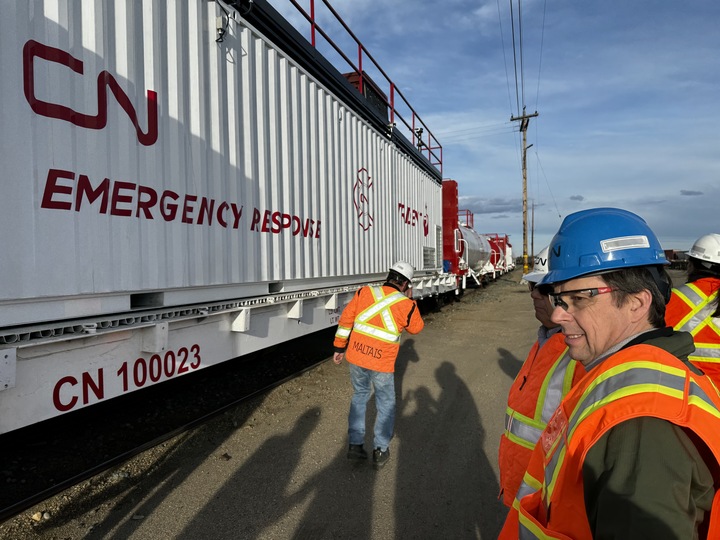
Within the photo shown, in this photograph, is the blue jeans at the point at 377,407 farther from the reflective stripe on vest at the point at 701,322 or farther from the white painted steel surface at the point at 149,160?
the reflective stripe on vest at the point at 701,322

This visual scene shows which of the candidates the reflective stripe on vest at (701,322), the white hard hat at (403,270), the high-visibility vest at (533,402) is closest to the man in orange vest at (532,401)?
the high-visibility vest at (533,402)

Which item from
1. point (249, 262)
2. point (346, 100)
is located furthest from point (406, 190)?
point (249, 262)

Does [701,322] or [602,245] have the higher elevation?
[602,245]

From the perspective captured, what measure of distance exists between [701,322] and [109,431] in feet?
15.2

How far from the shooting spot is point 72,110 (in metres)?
2.44

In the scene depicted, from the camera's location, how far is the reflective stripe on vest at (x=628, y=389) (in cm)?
94

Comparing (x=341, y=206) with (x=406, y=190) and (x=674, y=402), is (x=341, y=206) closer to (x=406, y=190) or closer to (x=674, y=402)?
(x=406, y=190)

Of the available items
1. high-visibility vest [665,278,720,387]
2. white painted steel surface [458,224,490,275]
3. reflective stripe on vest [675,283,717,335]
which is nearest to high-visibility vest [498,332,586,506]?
high-visibility vest [665,278,720,387]

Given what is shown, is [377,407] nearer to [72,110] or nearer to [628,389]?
[72,110]

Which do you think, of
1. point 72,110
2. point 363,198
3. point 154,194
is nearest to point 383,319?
point 154,194

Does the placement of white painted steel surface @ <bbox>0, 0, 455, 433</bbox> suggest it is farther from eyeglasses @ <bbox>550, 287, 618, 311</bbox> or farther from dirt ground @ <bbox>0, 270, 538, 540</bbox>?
eyeglasses @ <bbox>550, 287, 618, 311</bbox>

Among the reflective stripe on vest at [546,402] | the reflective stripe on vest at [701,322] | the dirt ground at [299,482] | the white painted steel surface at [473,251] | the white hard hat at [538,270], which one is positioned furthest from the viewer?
the white painted steel surface at [473,251]

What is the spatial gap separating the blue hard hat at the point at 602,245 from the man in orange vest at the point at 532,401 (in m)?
0.41

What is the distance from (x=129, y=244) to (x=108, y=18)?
1.30 meters
